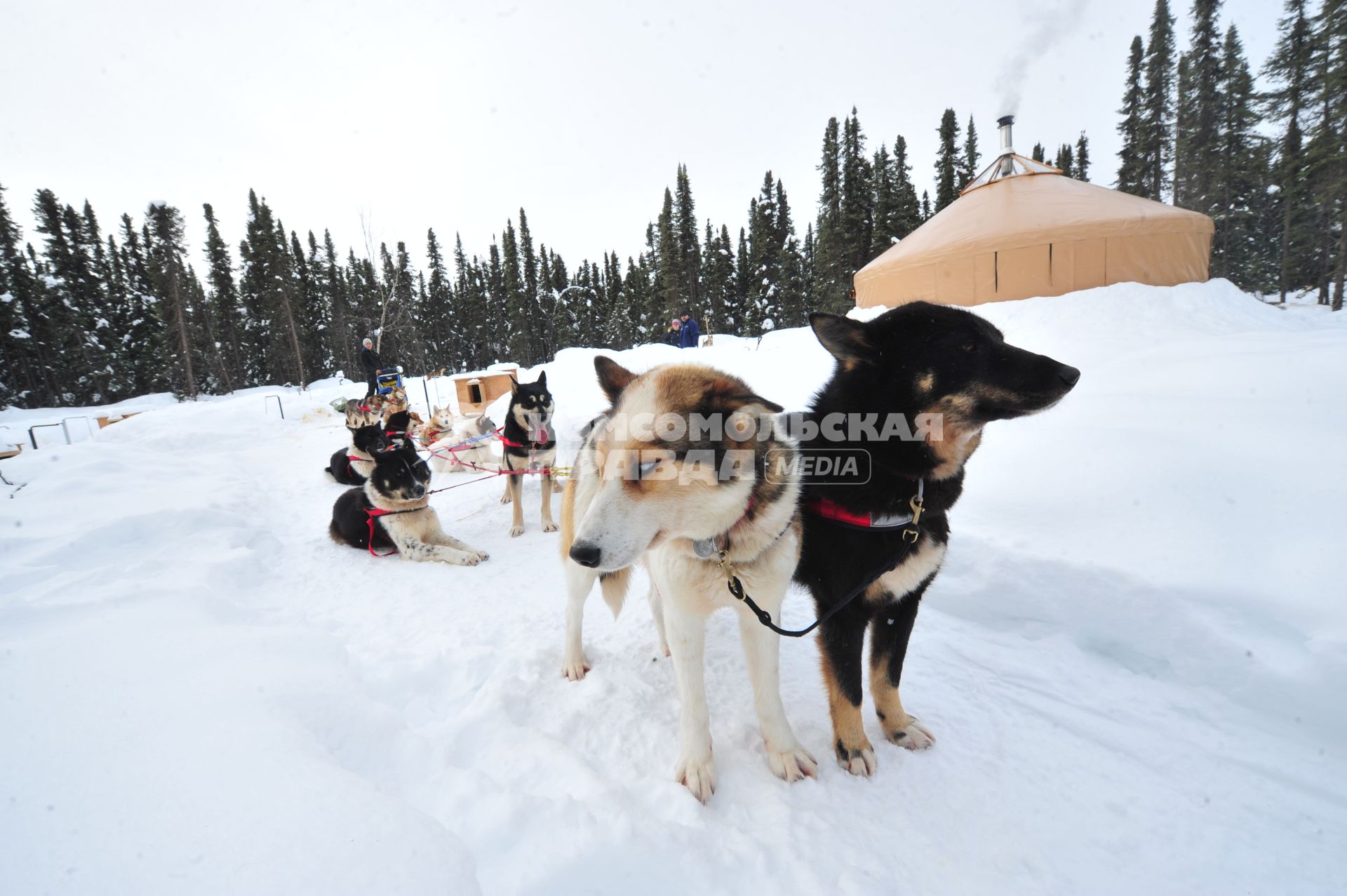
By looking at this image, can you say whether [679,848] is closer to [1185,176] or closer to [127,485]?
Result: [127,485]

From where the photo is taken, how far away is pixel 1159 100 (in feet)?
91.4

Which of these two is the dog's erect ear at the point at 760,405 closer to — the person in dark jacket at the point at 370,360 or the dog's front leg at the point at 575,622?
the dog's front leg at the point at 575,622

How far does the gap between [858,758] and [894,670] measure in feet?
1.20

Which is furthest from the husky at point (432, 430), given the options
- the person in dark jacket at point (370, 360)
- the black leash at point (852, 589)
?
the black leash at point (852, 589)

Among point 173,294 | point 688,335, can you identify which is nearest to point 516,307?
point 173,294

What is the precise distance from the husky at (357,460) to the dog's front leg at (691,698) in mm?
5184

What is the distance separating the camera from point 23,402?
2852 cm

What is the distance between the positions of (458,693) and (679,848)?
4.70 feet

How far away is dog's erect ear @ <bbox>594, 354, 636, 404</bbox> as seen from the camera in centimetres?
206

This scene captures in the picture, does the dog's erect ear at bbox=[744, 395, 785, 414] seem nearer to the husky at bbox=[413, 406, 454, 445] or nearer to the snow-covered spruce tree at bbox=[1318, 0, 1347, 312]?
the husky at bbox=[413, 406, 454, 445]

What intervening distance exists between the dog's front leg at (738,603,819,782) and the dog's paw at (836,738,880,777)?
105 mm

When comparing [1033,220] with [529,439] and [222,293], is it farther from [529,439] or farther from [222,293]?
[222,293]

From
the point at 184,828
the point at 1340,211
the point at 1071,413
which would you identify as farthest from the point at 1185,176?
the point at 184,828

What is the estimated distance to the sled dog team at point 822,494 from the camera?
1.62 m
